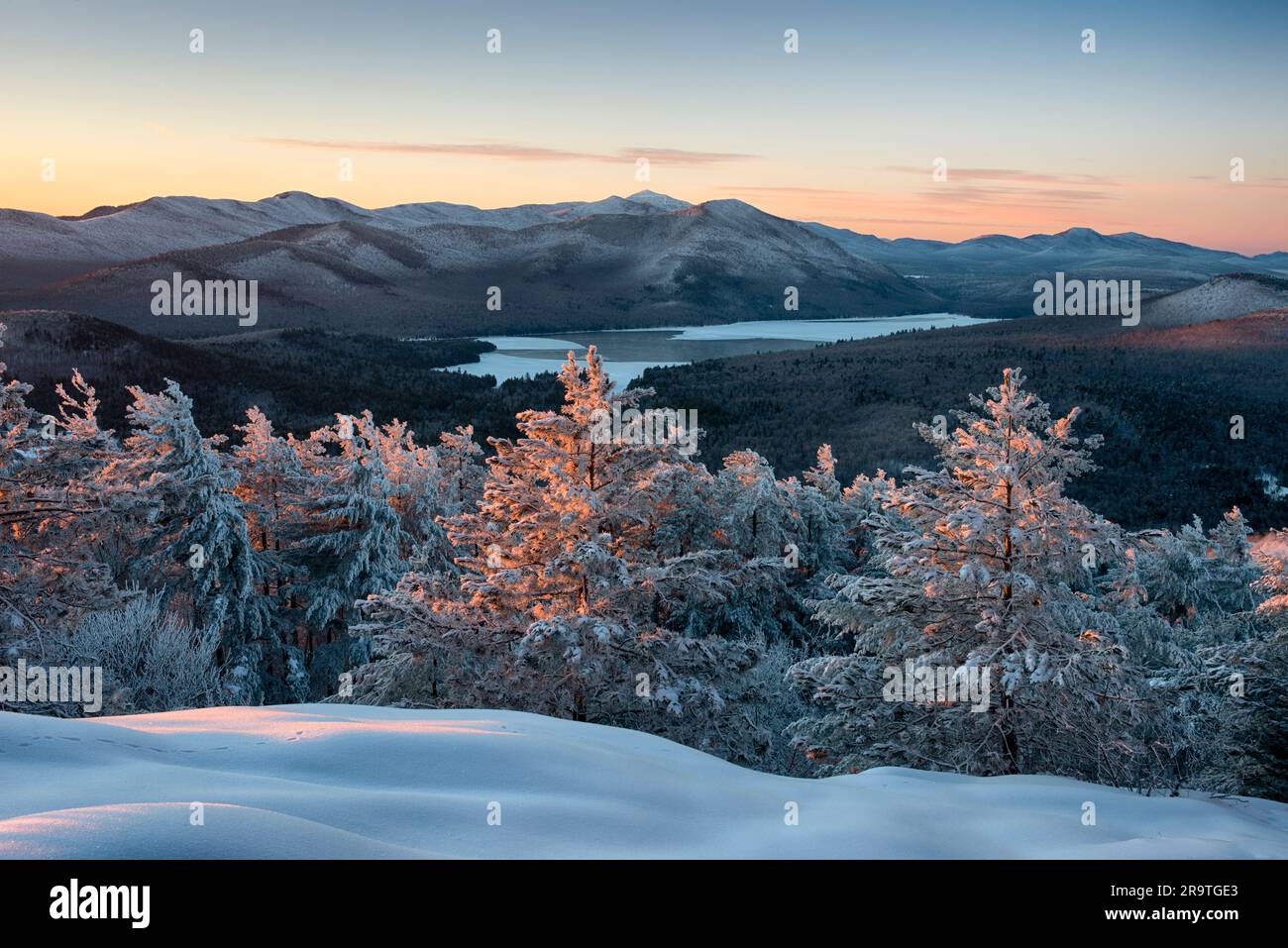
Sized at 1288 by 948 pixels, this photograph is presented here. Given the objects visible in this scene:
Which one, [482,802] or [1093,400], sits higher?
[1093,400]

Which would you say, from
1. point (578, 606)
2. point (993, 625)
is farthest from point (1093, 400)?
point (578, 606)

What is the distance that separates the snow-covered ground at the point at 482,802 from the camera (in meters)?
3.37

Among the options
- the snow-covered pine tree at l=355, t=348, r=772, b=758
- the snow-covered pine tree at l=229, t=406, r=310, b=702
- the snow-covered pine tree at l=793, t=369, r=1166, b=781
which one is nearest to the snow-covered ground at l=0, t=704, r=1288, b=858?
the snow-covered pine tree at l=793, t=369, r=1166, b=781

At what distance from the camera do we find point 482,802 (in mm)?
4375

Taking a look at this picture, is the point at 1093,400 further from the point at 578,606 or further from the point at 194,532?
the point at 194,532

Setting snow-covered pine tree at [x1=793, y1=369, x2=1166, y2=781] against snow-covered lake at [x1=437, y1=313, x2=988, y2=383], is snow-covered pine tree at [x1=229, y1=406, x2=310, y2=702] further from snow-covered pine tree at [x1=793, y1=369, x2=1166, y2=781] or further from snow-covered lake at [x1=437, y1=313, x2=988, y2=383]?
snow-covered lake at [x1=437, y1=313, x2=988, y2=383]

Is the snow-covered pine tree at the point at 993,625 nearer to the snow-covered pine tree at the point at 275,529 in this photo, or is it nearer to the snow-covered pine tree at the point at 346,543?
the snow-covered pine tree at the point at 346,543

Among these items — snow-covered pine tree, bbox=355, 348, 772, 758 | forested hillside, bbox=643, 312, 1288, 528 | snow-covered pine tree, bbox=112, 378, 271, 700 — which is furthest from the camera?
forested hillside, bbox=643, 312, 1288, 528

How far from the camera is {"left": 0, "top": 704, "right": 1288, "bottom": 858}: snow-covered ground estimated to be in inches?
133

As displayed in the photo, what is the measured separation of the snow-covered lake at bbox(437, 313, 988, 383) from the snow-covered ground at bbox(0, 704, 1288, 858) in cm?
9062

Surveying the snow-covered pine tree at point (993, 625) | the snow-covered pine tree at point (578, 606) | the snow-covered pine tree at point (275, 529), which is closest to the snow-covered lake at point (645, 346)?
the snow-covered pine tree at point (275, 529)

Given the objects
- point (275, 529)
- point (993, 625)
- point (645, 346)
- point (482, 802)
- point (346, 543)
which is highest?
point (645, 346)

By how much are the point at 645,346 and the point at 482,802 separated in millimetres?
155270
